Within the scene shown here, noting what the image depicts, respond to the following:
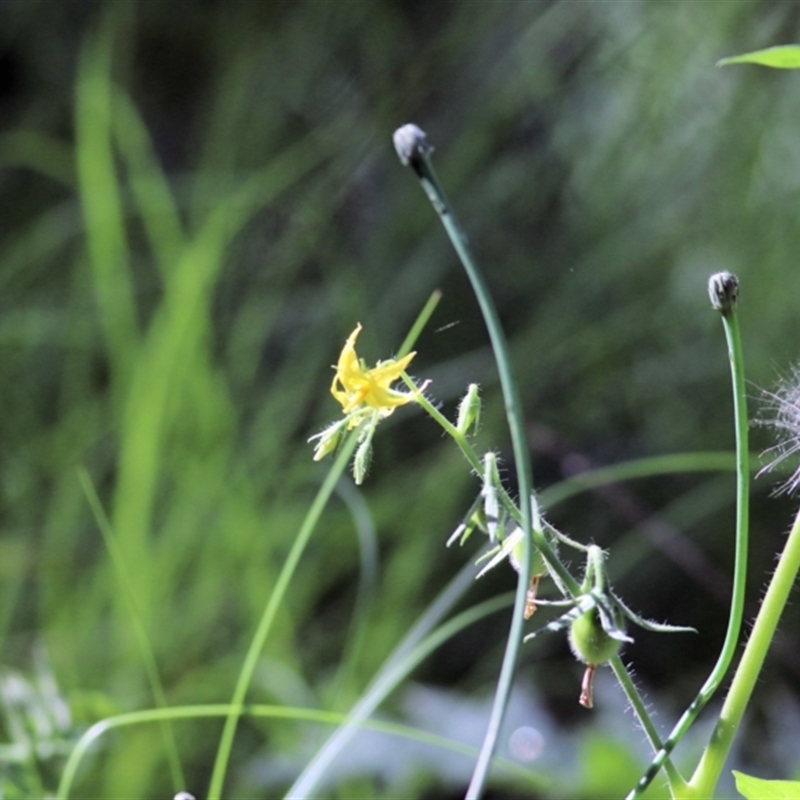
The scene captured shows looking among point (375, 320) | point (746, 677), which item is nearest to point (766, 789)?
point (746, 677)

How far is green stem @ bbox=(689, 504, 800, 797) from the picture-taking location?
0.31 metres

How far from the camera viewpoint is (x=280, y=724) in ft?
3.76

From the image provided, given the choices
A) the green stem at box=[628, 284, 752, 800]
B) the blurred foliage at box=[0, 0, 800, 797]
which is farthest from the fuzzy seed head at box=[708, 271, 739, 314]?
the blurred foliage at box=[0, 0, 800, 797]

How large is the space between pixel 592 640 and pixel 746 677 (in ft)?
0.17

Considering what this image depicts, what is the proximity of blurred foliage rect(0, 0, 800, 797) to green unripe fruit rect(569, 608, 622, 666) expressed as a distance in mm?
849

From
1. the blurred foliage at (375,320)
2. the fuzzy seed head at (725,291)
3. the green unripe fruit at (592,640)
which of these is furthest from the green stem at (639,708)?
the blurred foliage at (375,320)

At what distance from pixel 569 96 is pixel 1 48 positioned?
896mm

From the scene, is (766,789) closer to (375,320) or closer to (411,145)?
(411,145)

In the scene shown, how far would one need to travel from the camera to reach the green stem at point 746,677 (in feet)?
1.02

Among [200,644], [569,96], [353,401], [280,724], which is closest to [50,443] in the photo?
[200,644]

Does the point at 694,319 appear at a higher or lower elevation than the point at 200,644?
higher

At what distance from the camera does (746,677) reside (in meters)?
0.32

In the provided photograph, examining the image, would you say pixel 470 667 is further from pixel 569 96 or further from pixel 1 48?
pixel 1 48

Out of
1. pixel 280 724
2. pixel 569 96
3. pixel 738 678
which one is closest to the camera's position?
pixel 738 678
